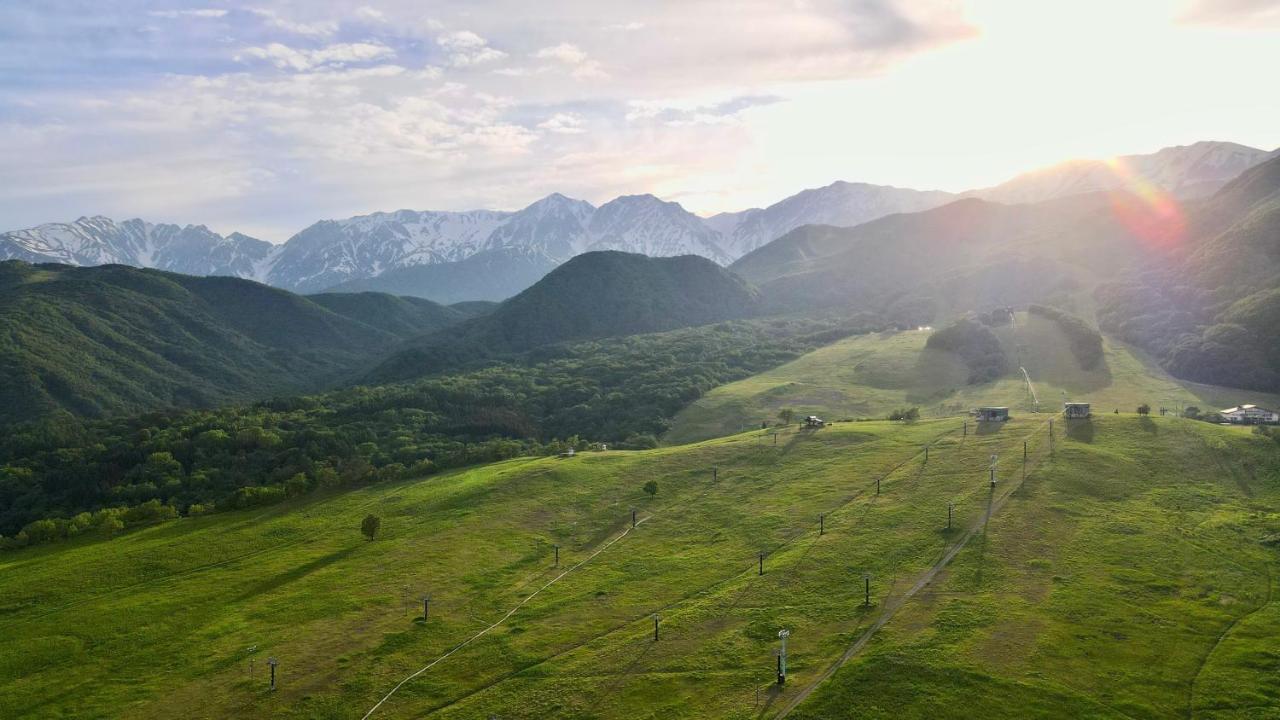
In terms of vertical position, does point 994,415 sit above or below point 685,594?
above

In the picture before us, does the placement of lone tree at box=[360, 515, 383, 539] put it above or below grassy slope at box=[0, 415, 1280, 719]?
above

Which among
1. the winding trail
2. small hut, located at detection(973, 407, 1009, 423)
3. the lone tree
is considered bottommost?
the winding trail

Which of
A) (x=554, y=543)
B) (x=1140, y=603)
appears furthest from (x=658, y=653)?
(x=1140, y=603)

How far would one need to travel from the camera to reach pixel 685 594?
243 ft

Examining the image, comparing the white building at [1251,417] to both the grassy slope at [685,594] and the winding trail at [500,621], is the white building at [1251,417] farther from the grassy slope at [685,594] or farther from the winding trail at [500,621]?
the winding trail at [500,621]

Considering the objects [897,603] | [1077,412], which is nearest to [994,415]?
[1077,412]

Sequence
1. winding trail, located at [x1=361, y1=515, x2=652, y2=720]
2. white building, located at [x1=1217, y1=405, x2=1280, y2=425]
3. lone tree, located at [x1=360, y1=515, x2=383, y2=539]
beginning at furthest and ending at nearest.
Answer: white building, located at [x1=1217, y1=405, x2=1280, y2=425] < lone tree, located at [x1=360, y1=515, x2=383, y2=539] < winding trail, located at [x1=361, y1=515, x2=652, y2=720]

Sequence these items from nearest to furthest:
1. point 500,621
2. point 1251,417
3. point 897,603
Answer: point 897,603
point 500,621
point 1251,417

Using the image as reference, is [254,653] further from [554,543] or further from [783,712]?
[783,712]

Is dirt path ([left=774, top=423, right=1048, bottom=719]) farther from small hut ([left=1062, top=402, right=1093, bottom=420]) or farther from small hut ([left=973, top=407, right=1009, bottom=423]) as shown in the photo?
small hut ([left=1062, top=402, right=1093, bottom=420])

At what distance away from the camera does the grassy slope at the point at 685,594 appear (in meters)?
56.8

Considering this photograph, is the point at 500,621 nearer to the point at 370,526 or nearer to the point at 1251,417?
the point at 370,526

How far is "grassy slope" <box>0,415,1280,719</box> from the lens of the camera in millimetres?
56750

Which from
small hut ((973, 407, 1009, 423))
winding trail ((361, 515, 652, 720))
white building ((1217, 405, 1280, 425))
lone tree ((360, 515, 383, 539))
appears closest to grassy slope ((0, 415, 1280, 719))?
winding trail ((361, 515, 652, 720))
